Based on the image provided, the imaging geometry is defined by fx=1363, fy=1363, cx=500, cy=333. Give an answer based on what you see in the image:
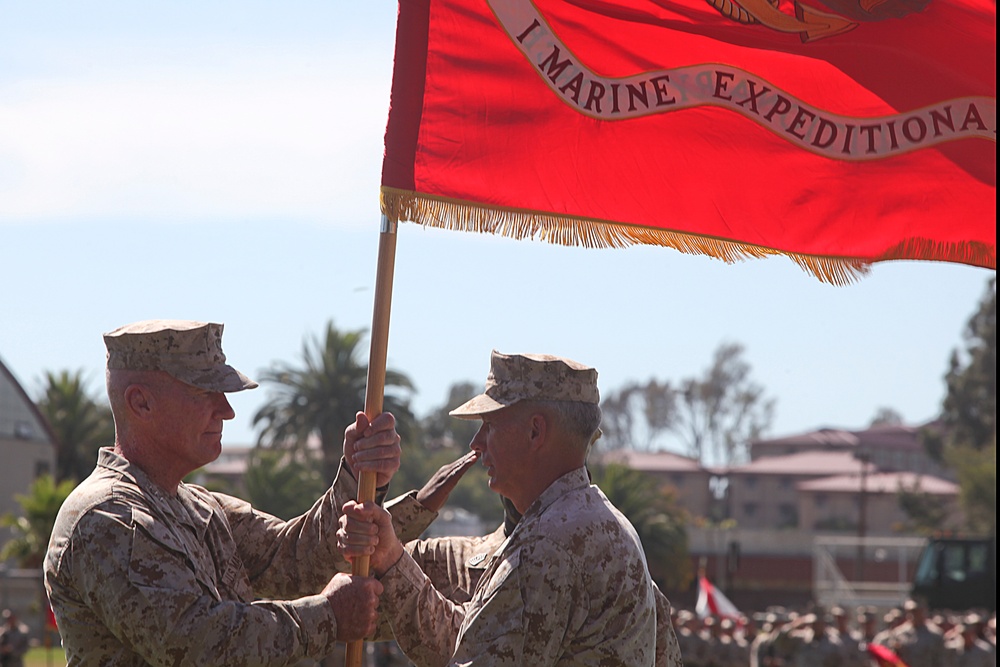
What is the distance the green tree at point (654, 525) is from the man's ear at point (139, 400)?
150ft

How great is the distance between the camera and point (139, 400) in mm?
4332

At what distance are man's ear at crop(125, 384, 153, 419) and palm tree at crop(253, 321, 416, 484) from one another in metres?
42.6

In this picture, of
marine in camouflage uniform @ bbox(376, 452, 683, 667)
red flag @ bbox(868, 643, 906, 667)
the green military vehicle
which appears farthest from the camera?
→ the green military vehicle

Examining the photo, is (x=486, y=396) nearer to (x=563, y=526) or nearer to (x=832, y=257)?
(x=563, y=526)

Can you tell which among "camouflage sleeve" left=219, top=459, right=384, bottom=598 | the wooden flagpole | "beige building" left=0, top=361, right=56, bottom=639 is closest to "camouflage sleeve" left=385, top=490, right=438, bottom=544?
"camouflage sleeve" left=219, top=459, right=384, bottom=598

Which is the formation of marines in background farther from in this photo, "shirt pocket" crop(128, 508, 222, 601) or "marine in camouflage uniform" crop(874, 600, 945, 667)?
"shirt pocket" crop(128, 508, 222, 601)

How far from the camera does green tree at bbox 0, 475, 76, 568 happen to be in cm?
4131

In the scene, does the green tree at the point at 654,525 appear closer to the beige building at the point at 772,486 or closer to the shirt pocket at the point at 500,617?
the beige building at the point at 772,486

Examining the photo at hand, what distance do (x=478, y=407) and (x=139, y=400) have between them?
3.55ft

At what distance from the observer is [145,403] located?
4336 millimetres

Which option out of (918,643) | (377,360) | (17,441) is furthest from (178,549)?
(17,441)

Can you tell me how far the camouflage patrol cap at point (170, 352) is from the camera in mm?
4309

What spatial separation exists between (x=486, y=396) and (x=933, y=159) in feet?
6.96

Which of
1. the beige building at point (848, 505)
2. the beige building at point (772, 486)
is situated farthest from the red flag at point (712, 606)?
the beige building at point (772, 486)
